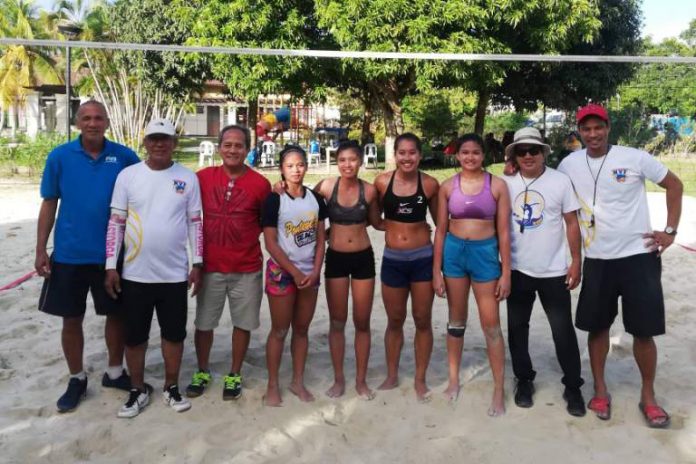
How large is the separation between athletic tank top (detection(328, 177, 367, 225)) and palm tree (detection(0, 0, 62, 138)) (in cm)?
2292

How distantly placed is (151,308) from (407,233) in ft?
4.30

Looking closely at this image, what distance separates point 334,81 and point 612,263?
1163 cm

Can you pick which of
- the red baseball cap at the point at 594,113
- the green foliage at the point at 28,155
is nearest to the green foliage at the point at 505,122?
the green foliage at the point at 28,155

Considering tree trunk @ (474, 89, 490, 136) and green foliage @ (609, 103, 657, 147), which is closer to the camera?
tree trunk @ (474, 89, 490, 136)

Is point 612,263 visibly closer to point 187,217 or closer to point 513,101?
point 187,217

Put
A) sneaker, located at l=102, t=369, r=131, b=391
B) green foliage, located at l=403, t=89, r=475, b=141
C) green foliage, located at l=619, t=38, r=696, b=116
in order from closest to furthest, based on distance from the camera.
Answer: sneaker, located at l=102, t=369, r=131, b=391, green foliage, located at l=403, t=89, r=475, b=141, green foliage, located at l=619, t=38, r=696, b=116

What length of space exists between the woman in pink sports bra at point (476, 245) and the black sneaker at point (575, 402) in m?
0.33

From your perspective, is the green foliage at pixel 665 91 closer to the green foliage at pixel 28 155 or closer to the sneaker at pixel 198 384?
the green foliage at pixel 28 155

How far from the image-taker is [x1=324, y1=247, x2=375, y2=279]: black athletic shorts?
302cm

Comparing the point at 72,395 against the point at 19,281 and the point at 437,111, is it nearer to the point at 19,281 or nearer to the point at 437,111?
the point at 19,281

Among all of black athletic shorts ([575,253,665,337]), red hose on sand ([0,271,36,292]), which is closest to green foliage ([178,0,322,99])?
red hose on sand ([0,271,36,292])

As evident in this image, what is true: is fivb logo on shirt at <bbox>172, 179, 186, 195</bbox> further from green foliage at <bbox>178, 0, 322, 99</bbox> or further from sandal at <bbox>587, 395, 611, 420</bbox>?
green foliage at <bbox>178, 0, 322, 99</bbox>

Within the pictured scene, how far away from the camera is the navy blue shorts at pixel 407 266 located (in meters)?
3.01

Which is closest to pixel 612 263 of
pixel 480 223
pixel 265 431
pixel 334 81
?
pixel 480 223
